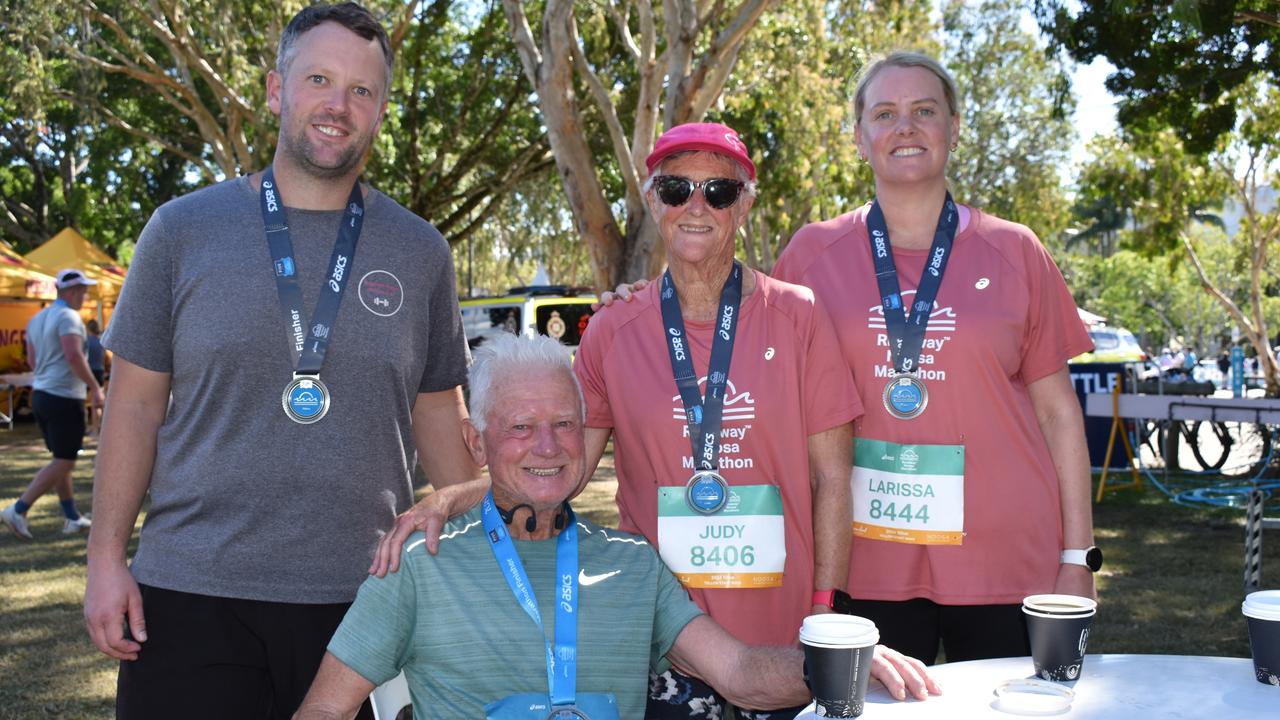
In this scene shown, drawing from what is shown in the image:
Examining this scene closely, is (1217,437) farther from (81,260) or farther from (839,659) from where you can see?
(81,260)

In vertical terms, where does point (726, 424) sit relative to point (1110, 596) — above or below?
above

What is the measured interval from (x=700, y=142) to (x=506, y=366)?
66 centimetres

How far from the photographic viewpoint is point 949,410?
2.63m

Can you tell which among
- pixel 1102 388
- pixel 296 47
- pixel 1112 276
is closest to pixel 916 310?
pixel 296 47

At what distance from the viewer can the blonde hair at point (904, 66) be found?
2791 millimetres

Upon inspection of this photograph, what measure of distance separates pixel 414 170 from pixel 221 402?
2008 centimetres

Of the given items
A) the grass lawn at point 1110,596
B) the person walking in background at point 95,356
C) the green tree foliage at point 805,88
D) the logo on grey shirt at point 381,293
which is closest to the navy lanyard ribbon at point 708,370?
the logo on grey shirt at point 381,293

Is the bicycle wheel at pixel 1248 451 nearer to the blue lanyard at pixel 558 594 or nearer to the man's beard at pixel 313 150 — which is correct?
the blue lanyard at pixel 558 594

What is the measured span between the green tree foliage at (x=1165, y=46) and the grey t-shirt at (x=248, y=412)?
23.4 feet

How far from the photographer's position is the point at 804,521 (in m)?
2.56

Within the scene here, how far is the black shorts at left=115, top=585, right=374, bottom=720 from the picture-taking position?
2367 mm

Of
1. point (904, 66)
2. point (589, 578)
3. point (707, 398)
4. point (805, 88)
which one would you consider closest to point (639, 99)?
point (805, 88)

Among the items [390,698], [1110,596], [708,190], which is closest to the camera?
[390,698]

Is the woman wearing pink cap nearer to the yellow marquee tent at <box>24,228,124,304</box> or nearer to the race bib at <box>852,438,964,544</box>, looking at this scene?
the race bib at <box>852,438,964,544</box>
